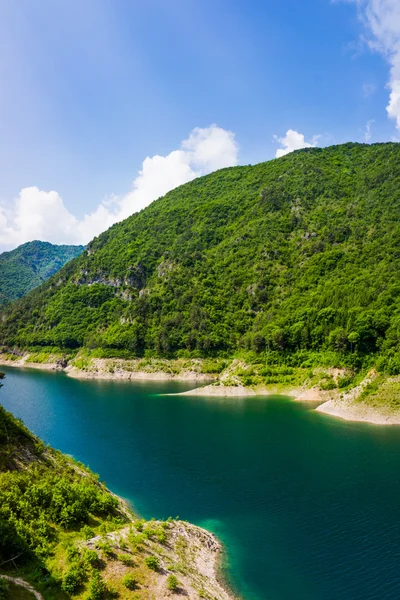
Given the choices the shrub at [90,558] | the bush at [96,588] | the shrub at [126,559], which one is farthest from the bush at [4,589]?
the shrub at [126,559]

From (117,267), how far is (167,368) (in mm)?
86627

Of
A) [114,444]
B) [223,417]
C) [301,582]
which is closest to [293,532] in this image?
[301,582]

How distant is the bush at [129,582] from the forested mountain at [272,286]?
2515 inches

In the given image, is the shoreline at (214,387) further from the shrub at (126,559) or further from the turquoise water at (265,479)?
the shrub at (126,559)

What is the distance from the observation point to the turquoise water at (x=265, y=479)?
1033 inches

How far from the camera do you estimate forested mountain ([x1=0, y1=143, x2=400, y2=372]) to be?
98812mm

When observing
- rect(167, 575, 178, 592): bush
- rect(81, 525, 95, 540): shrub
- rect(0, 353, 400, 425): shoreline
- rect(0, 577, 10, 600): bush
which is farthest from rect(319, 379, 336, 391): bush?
rect(0, 577, 10, 600): bush

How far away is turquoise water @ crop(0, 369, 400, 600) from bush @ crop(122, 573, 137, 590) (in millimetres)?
7645

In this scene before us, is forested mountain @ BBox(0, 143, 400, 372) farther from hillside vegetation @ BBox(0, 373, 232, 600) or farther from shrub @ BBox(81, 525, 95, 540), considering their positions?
shrub @ BBox(81, 525, 95, 540)

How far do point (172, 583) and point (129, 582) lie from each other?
2.45m

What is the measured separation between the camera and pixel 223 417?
7188 cm

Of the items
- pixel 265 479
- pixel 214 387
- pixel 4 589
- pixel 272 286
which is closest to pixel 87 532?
pixel 4 589

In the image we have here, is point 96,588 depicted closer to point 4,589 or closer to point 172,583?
point 4,589

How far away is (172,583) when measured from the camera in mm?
21125
